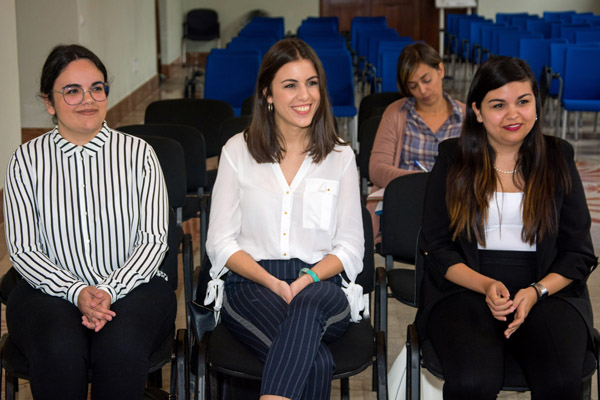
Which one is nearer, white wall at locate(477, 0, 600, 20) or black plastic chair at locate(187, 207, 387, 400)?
black plastic chair at locate(187, 207, 387, 400)

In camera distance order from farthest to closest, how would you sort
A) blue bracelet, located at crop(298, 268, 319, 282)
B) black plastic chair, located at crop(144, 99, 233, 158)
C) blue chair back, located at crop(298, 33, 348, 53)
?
blue chair back, located at crop(298, 33, 348, 53), black plastic chair, located at crop(144, 99, 233, 158), blue bracelet, located at crop(298, 268, 319, 282)

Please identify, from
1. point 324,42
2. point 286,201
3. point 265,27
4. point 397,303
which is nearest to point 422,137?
point 397,303

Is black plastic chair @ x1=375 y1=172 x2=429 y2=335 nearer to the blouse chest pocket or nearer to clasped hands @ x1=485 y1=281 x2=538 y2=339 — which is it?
the blouse chest pocket

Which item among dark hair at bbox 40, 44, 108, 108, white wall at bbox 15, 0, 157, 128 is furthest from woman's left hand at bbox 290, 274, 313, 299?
white wall at bbox 15, 0, 157, 128

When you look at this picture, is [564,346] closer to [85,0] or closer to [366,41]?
[85,0]

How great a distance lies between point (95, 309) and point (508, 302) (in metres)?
1.23

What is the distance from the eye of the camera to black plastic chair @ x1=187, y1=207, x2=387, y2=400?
2416 mm

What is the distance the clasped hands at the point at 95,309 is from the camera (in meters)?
2.43

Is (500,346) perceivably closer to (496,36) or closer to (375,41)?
(375,41)

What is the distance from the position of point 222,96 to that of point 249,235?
457cm

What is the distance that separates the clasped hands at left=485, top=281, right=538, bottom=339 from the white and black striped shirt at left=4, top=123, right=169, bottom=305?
3.47 feet

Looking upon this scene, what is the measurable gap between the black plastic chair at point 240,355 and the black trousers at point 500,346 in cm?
19

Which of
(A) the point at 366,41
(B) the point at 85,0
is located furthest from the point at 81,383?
(A) the point at 366,41

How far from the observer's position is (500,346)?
2.41m
